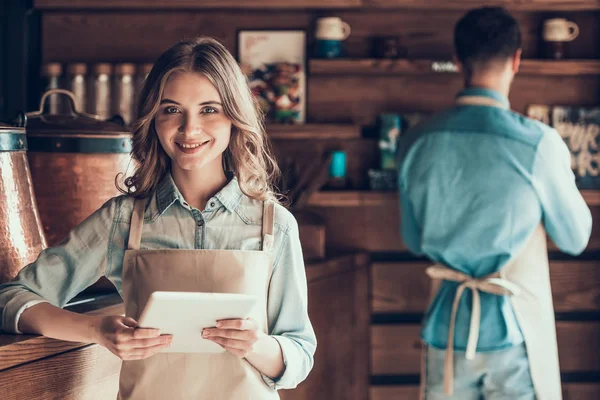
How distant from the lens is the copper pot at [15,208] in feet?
5.06

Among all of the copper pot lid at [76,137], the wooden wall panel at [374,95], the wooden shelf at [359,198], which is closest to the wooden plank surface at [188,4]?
the wooden wall panel at [374,95]

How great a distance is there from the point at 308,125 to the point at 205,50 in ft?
6.22

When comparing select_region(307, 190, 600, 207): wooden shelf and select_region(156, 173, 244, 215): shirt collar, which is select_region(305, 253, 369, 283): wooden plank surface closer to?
select_region(307, 190, 600, 207): wooden shelf

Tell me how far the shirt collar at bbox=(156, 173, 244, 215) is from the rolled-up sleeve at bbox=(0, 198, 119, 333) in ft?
0.25

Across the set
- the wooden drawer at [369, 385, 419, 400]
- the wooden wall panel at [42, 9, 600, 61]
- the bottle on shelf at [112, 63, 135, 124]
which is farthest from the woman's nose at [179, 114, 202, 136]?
the wooden drawer at [369, 385, 419, 400]

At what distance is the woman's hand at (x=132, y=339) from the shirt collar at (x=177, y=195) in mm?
233

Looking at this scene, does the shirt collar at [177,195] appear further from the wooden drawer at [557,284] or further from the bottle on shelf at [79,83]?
the wooden drawer at [557,284]

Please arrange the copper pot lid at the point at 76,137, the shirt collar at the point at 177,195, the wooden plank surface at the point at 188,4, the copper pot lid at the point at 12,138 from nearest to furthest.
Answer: the shirt collar at the point at 177,195 → the copper pot lid at the point at 12,138 → the copper pot lid at the point at 76,137 → the wooden plank surface at the point at 188,4

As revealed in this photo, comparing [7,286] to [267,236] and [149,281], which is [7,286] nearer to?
[149,281]

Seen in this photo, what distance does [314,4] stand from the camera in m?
3.25

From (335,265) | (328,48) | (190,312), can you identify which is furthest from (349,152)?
(190,312)

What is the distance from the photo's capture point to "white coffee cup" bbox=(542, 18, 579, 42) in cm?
331

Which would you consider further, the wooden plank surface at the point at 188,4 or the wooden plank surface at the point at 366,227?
the wooden plank surface at the point at 366,227

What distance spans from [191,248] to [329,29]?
202cm
